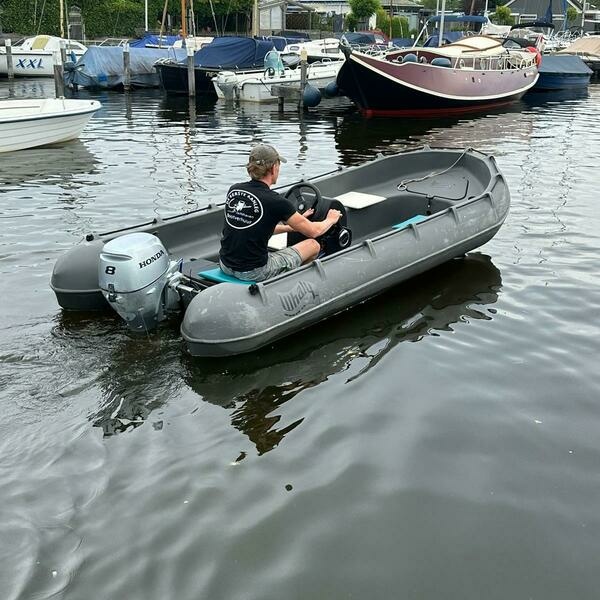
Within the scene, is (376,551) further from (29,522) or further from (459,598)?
(29,522)

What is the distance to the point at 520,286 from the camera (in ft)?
26.2

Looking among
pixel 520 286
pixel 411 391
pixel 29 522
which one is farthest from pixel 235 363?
pixel 520 286

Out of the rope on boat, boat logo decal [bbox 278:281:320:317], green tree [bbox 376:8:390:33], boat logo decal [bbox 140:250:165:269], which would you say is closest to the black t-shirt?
boat logo decal [bbox 278:281:320:317]

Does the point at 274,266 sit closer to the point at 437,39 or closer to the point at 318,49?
the point at 318,49

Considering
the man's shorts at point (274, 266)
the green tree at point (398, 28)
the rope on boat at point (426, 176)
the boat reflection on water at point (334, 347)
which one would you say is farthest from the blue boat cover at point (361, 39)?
the man's shorts at point (274, 266)

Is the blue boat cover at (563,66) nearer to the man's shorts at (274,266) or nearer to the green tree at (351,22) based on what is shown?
the green tree at (351,22)

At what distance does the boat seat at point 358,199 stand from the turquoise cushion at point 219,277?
2761 millimetres

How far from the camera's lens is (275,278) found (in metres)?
6.12

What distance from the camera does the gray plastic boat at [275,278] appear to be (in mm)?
5820

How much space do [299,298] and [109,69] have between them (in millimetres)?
26875

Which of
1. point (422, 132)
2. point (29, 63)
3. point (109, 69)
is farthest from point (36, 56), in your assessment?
point (422, 132)

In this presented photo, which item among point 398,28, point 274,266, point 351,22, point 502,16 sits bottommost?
point 274,266

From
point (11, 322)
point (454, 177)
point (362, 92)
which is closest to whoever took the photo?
point (11, 322)

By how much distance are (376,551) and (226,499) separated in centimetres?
101
